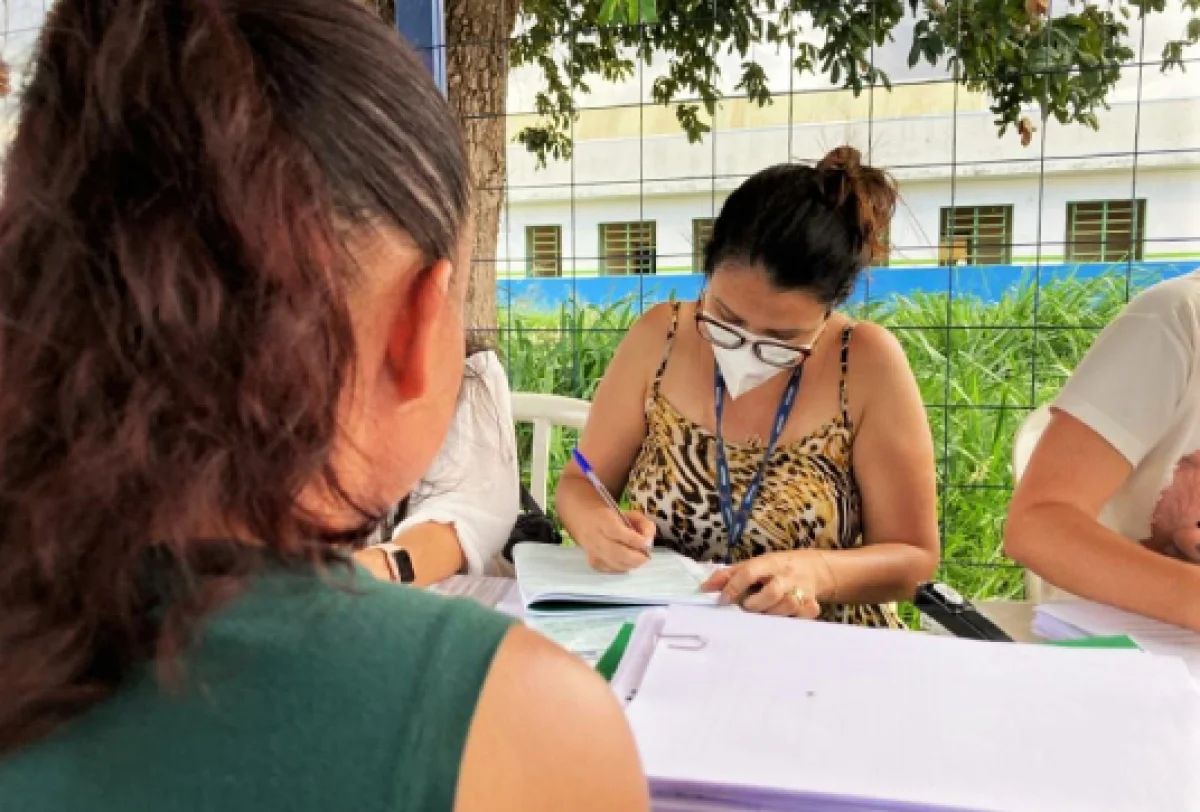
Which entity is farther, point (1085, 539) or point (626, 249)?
point (626, 249)

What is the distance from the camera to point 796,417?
5.39 feet

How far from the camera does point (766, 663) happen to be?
0.91 meters

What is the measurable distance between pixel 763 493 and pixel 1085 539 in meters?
0.52

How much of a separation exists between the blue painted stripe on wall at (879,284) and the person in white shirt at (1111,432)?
159 centimetres

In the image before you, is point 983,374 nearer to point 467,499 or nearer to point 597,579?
point 467,499

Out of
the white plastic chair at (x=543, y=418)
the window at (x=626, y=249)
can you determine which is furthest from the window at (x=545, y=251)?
the white plastic chair at (x=543, y=418)

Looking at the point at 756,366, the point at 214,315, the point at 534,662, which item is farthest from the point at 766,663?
the point at 756,366

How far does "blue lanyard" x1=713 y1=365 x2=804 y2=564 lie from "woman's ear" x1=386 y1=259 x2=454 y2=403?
1.15 meters

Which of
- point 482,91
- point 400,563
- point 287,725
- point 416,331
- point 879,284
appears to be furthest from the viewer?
point 879,284

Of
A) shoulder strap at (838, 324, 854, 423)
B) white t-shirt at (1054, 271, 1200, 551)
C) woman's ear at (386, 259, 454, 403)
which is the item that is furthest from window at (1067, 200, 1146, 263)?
woman's ear at (386, 259, 454, 403)

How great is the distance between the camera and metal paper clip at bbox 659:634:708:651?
3.10 feet

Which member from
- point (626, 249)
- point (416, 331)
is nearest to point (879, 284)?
point (626, 249)

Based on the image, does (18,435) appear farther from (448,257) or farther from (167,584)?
(448,257)

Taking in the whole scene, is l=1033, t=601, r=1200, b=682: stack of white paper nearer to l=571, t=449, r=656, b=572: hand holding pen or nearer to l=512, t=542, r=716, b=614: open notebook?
l=512, t=542, r=716, b=614: open notebook
